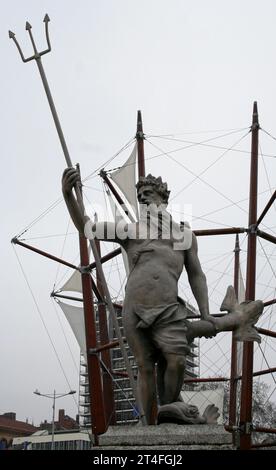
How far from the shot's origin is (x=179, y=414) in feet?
14.6

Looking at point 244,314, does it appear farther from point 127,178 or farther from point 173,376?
point 127,178

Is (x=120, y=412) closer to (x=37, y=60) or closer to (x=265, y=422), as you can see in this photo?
(x=265, y=422)

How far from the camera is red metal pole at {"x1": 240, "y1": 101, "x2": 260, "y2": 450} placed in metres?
17.0

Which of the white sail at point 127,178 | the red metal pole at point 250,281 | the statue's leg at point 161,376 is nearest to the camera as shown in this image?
the statue's leg at point 161,376

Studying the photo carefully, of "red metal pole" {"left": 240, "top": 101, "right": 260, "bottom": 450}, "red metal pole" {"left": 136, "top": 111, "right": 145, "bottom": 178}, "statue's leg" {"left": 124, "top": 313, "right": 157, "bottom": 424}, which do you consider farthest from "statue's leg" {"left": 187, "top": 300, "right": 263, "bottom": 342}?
"red metal pole" {"left": 136, "top": 111, "right": 145, "bottom": 178}

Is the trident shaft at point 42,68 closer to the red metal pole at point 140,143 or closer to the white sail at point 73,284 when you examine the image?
the red metal pole at point 140,143

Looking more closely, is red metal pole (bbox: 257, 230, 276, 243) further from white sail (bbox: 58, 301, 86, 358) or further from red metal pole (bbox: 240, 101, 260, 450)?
white sail (bbox: 58, 301, 86, 358)

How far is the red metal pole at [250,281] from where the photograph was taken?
17.0 meters

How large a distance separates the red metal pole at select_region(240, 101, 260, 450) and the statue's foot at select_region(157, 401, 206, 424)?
12761 millimetres

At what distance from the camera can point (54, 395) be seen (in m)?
38.6

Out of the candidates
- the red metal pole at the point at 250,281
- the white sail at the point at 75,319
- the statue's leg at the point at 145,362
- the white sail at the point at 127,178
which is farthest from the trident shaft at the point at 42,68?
the white sail at the point at 75,319

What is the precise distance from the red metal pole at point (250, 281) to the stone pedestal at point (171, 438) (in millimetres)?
12971

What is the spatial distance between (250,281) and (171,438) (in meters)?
14.0
